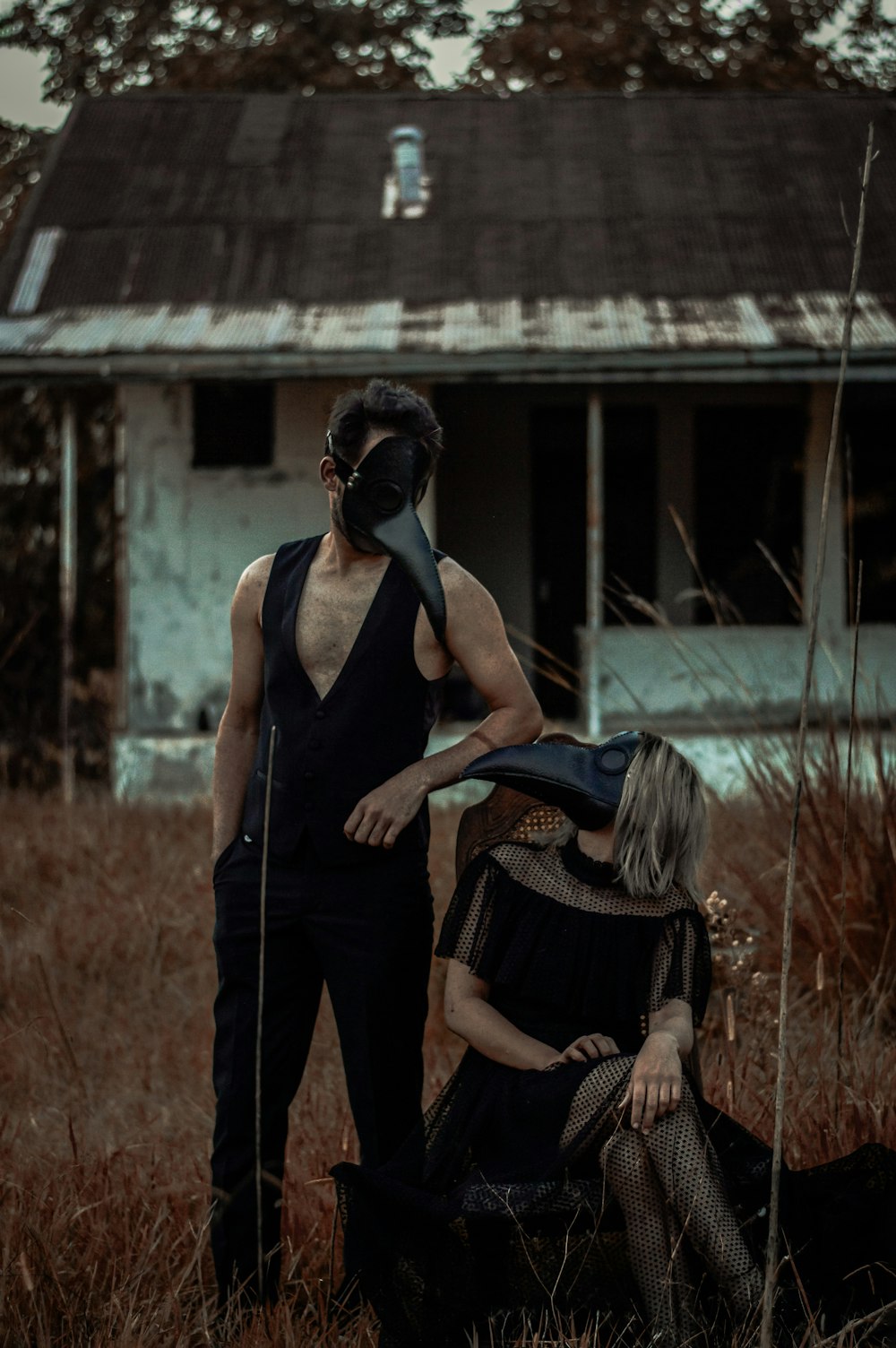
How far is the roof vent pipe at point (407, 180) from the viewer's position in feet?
37.9

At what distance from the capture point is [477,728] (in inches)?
120

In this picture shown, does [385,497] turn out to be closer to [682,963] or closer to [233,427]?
[682,963]

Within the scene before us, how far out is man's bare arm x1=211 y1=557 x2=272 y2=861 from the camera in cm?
321

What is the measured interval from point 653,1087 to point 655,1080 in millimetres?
13

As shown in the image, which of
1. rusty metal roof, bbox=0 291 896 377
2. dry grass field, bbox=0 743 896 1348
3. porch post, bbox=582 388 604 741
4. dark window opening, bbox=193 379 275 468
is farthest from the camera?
dark window opening, bbox=193 379 275 468

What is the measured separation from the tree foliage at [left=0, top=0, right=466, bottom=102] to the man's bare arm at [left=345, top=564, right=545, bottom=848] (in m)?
15.9

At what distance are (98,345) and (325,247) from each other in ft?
6.66

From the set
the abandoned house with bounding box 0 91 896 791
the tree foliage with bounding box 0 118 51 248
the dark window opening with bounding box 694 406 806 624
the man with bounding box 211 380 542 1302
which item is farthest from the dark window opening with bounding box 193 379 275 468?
the man with bounding box 211 380 542 1302

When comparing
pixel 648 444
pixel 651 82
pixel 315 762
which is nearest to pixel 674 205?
pixel 648 444

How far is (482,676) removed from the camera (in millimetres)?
3061

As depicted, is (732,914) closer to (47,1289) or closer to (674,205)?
(47,1289)

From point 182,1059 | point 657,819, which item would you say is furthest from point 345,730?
point 182,1059

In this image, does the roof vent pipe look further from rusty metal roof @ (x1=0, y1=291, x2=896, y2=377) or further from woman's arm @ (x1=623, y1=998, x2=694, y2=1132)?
woman's arm @ (x1=623, y1=998, x2=694, y2=1132)

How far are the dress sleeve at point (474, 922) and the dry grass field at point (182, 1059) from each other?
662 millimetres
